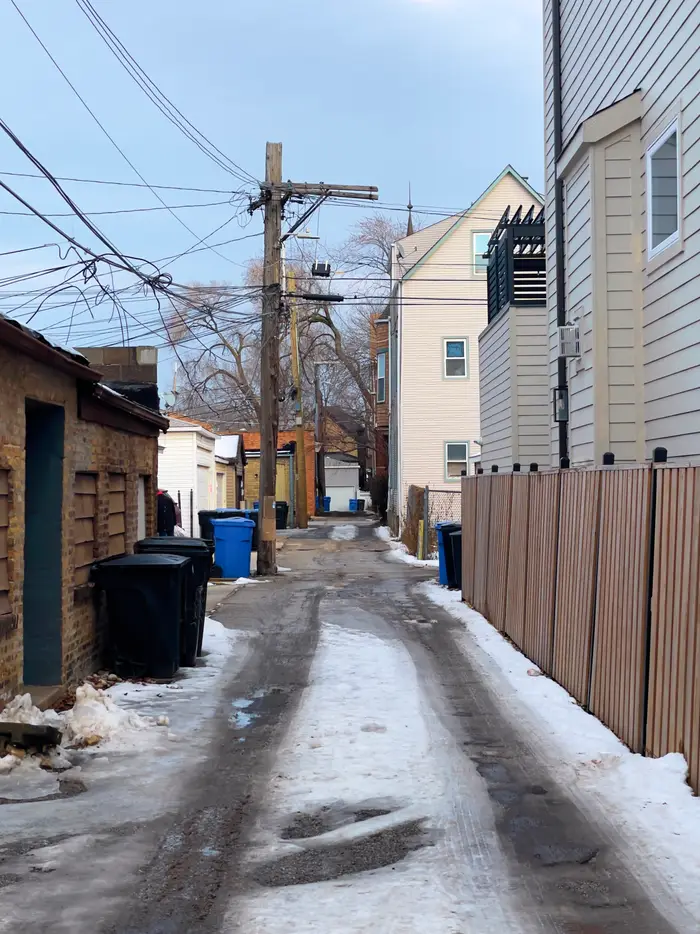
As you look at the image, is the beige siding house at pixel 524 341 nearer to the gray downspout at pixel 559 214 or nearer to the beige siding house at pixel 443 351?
the gray downspout at pixel 559 214

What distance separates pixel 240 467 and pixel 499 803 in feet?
108

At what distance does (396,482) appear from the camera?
3344 cm

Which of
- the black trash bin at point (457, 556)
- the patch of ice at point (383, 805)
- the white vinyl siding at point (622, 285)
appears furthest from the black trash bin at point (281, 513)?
the patch of ice at point (383, 805)

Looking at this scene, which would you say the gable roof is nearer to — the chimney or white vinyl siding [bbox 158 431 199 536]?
white vinyl siding [bbox 158 431 199 536]

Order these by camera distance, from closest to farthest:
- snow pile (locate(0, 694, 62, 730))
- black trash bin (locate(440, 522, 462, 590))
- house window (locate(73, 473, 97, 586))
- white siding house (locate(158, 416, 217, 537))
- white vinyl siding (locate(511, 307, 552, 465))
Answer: snow pile (locate(0, 694, 62, 730)) → house window (locate(73, 473, 97, 586)) → white vinyl siding (locate(511, 307, 552, 465)) → black trash bin (locate(440, 522, 462, 590)) → white siding house (locate(158, 416, 217, 537))

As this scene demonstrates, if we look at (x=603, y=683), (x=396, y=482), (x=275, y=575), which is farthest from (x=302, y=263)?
(x=603, y=683)

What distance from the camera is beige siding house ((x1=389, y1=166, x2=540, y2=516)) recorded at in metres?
30.2

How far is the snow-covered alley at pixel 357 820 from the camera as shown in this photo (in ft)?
13.2

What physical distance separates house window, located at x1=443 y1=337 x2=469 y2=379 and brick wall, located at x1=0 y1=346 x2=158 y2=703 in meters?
20.0

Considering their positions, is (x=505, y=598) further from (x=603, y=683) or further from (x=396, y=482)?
(x=396, y=482)

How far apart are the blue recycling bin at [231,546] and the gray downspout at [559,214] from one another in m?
8.88

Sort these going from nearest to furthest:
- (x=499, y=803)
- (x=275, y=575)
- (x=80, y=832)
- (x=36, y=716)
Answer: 1. (x=80, y=832)
2. (x=499, y=803)
3. (x=36, y=716)
4. (x=275, y=575)

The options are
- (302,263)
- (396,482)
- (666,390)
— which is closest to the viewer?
(666,390)

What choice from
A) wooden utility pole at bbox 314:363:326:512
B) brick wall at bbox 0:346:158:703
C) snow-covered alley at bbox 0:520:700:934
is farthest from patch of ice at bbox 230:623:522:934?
wooden utility pole at bbox 314:363:326:512
